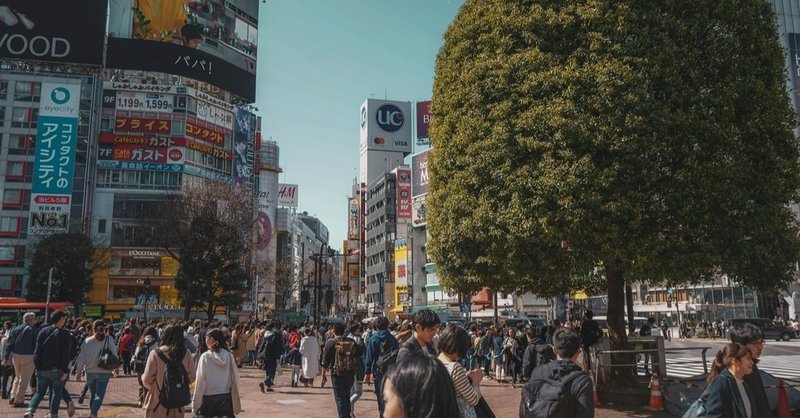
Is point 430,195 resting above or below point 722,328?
above

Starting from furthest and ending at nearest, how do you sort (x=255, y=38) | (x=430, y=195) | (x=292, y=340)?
(x=255, y=38) → (x=292, y=340) → (x=430, y=195)

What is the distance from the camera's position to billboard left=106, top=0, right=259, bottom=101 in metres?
A: 59.4

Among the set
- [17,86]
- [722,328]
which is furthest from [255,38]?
[722,328]

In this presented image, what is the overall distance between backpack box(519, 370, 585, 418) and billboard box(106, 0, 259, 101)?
61.9m

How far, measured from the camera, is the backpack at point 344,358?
32.2 feet

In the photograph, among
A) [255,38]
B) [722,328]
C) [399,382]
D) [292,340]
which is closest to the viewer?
[399,382]

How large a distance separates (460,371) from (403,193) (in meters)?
79.0

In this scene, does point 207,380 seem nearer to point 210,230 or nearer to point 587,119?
point 587,119

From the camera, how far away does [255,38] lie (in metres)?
70.1

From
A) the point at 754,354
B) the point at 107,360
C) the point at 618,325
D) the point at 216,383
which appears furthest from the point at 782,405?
the point at 107,360

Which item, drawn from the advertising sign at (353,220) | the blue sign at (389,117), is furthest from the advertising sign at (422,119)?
the advertising sign at (353,220)

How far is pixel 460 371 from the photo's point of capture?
470 cm

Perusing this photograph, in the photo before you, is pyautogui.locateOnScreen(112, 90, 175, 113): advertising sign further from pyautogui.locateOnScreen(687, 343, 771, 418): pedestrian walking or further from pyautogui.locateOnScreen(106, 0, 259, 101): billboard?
pyautogui.locateOnScreen(687, 343, 771, 418): pedestrian walking

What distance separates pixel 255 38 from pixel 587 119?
214ft
